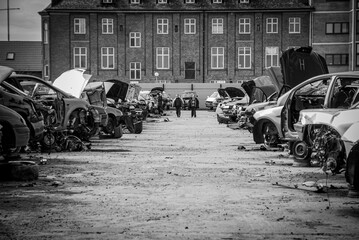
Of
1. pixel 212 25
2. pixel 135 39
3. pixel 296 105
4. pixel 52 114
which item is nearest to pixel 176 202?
pixel 296 105

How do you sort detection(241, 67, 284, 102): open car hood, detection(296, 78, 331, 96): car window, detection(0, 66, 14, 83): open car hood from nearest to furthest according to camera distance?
detection(0, 66, 14, 83): open car hood
detection(296, 78, 331, 96): car window
detection(241, 67, 284, 102): open car hood

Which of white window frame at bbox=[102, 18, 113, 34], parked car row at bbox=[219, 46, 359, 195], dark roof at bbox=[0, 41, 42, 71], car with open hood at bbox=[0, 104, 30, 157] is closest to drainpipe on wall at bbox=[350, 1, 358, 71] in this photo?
white window frame at bbox=[102, 18, 113, 34]

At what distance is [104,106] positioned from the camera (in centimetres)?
2580

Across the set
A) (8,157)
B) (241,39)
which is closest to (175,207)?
(8,157)

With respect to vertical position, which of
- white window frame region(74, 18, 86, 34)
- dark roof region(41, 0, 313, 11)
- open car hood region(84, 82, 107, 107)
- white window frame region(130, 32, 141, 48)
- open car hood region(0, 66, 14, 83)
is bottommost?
open car hood region(84, 82, 107, 107)

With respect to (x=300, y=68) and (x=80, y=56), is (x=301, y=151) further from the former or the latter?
(x=80, y=56)

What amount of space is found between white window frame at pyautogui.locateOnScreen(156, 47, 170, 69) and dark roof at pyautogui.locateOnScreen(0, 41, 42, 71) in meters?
28.4

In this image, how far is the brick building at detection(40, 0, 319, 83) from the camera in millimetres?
76750

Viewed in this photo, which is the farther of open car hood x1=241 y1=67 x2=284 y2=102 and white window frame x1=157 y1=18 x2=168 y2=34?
white window frame x1=157 y1=18 x2=168 y2=34

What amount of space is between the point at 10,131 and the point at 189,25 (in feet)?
211

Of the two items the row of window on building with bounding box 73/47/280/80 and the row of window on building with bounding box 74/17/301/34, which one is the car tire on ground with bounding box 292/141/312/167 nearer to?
the row of window on building with bounding box 73/47/280/80

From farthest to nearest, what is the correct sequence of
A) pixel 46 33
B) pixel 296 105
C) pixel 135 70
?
pixel 46 33
pixel 135 70
pixel 296 105

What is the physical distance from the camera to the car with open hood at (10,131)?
47.1 ft

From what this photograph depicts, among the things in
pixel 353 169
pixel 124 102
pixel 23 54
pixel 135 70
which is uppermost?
pixel 23 54
